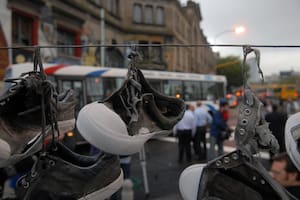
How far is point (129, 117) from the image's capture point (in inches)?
56.7

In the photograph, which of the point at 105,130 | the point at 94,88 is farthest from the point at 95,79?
the point at 105,130

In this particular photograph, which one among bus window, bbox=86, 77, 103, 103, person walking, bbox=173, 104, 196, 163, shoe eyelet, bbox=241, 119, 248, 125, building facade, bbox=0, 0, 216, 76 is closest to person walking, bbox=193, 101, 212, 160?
person walking, bbox=173, 104, 196, 163

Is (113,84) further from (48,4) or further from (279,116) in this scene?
(48,4)

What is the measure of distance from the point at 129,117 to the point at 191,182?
401 millimetres

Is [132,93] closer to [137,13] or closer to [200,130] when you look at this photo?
[200,130]

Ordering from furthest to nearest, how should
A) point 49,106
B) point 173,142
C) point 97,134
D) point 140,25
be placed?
point 140,25, point 173,142, point 49,106, point 97,134

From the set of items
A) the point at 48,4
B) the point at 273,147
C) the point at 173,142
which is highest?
the point at 48,4

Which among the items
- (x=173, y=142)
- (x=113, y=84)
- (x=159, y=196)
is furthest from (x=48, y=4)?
(x=159, y=196)

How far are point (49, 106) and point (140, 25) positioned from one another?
93.7ft

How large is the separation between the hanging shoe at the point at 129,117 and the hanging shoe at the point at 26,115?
16 centimetres

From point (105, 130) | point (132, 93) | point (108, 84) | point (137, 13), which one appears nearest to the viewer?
point (105, 130)

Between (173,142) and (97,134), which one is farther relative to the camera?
(173,142)

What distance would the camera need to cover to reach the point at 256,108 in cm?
131

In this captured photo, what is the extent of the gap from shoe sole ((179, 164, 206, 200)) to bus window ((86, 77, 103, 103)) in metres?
8.87
